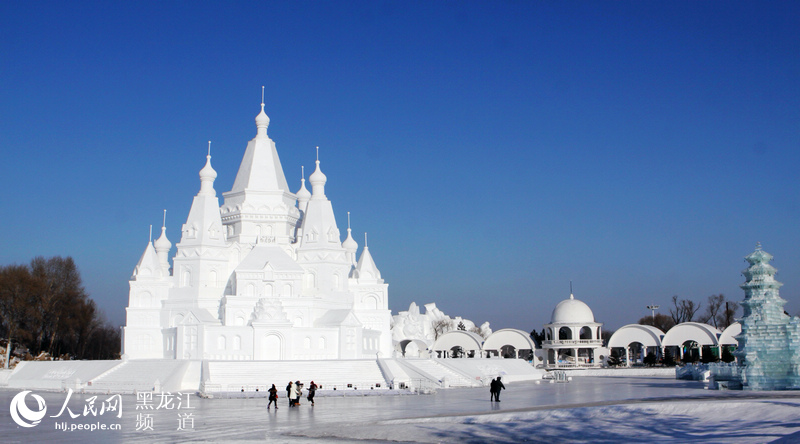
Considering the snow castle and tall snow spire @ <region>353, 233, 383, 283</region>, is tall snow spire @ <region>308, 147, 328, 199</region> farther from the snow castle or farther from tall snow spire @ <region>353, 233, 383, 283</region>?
tall snow spire @ <region>353, 233, 383, 283</region>

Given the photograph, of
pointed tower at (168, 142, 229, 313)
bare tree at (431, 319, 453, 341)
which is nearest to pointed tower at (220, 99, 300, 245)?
pointed tower at (168, 142, 229, 313)

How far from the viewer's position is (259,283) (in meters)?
44.2

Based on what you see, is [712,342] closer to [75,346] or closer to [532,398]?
Answer: [532,398]

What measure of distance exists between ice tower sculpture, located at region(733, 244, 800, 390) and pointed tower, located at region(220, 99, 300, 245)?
2991 cm

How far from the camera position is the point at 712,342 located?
51.2 meters

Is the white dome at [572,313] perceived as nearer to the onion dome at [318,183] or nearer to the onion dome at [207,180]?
the onion dome at [318,183]

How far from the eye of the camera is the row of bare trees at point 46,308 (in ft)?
185

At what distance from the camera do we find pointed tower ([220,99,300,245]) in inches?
1955

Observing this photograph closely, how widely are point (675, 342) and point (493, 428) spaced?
39714mm

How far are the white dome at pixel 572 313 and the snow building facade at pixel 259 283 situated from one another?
16043mm

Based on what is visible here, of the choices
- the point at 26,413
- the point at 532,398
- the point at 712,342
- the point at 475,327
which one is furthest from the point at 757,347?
the point at 475,327

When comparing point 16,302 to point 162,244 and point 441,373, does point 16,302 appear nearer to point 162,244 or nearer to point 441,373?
point 162,244

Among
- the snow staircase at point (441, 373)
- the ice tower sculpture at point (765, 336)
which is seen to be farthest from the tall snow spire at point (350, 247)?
the ice tower sculpture at point (765, 336)

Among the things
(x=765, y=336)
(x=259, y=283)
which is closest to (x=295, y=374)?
(x=259, y=283)
